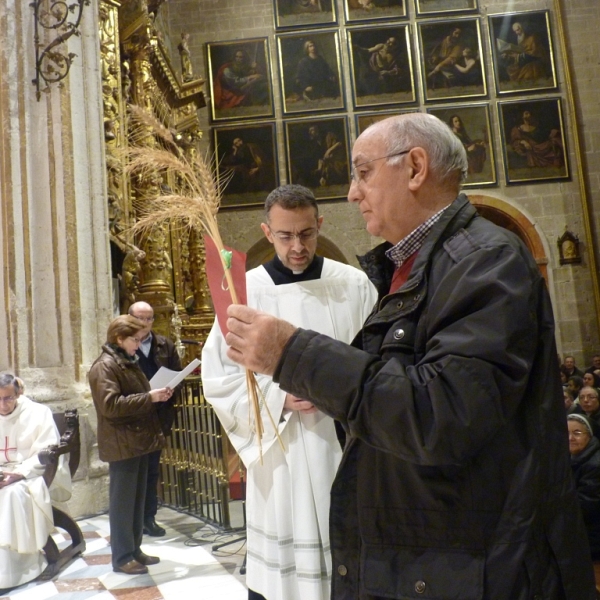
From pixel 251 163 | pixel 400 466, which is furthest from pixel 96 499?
pixel 251 163

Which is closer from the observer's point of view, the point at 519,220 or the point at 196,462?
the point at 196,462

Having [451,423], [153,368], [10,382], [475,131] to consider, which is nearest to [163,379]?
[10,382]

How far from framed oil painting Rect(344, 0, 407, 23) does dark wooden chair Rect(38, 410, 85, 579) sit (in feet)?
46.1

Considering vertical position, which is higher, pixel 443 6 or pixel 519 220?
pixel 443 6

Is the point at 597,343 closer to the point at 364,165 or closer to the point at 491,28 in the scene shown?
the point at 491,28

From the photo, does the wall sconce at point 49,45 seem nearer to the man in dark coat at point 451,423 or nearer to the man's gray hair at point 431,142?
the man's gray hair at point 431,142

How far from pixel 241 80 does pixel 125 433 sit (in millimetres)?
13314

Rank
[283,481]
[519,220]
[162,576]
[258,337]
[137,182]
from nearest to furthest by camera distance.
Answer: [258,337] → [283,481] → [162,576] → [137,182] → [519,220]

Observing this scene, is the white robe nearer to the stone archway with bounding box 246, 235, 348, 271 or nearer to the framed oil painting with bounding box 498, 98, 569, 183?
the stone archway with bounding box 246, 235, 348, 271

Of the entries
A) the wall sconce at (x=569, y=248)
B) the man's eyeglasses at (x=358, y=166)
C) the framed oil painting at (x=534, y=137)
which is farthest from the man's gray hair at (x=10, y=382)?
the framed oil painting at (x=534, y=137)

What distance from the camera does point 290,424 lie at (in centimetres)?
254

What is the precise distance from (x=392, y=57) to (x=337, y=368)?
16.4m

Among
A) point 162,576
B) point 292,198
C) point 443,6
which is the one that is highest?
point 443,6

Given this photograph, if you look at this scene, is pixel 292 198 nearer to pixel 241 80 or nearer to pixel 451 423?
pixel 451 423
